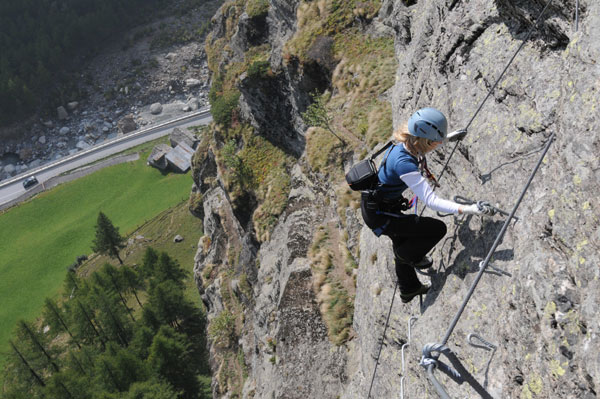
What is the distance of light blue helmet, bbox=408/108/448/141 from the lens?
27.0 feet

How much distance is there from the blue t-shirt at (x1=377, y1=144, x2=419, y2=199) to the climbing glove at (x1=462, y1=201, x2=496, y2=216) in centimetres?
123

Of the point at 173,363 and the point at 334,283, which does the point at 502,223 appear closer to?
the point at 334,283

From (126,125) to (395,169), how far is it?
13320cm

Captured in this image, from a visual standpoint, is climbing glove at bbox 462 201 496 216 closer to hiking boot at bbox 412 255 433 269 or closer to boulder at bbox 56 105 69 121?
hiking boot at bbox 412 255 433 269

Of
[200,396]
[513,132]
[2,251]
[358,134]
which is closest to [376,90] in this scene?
[358,134]

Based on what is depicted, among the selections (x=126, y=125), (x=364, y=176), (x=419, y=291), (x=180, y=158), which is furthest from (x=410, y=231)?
(x=126, y=125)

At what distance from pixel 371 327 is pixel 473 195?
623 centimetres

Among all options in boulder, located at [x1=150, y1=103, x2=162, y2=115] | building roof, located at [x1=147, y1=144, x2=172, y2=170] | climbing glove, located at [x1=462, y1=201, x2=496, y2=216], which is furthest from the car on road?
climbing glove, located at [x1=462, y1=201, x2=496, y2=216]

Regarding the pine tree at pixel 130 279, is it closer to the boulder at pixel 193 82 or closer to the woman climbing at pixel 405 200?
the woman climbing at pixel 405 200

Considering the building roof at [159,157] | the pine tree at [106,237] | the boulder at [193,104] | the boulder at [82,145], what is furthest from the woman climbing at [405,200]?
the boulder at [82,145]

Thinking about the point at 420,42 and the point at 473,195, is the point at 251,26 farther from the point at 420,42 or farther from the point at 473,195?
the point at 473,195

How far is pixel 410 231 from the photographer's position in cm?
937

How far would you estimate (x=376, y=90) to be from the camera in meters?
26.3

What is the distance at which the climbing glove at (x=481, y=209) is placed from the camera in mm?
7359
